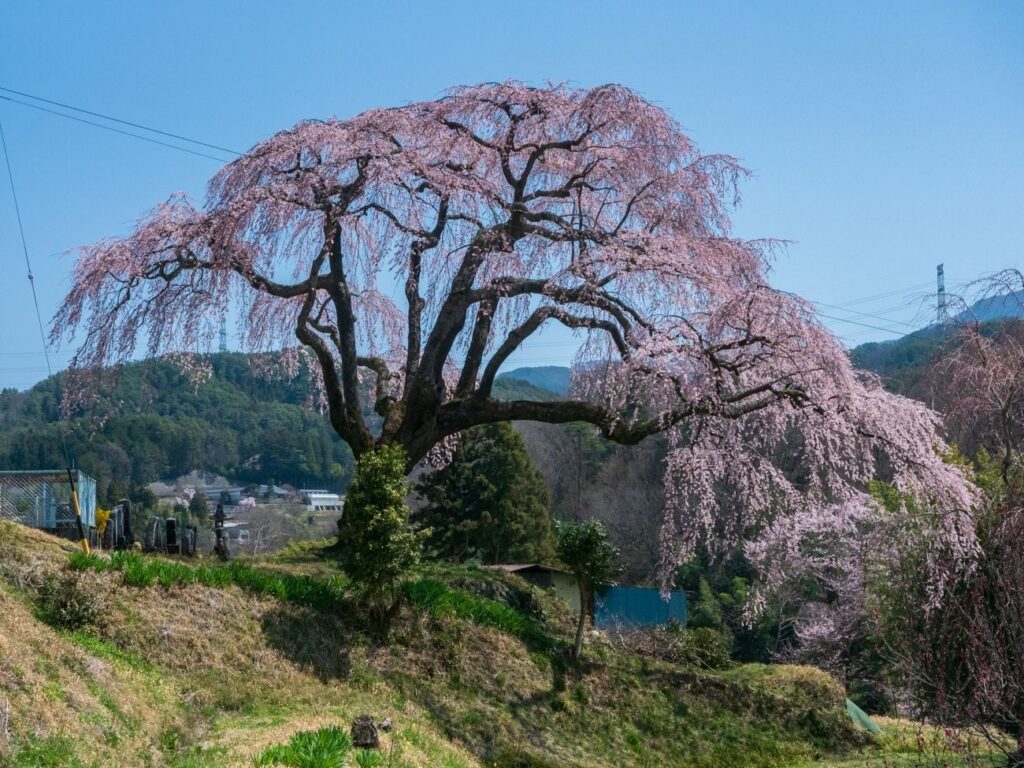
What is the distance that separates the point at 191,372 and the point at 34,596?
288 inches

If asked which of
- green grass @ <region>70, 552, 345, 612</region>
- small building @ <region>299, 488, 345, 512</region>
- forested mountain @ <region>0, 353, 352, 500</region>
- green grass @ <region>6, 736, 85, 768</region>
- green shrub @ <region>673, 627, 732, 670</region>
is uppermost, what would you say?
forested mountain @ <region>0, 353, 352, 500</region>

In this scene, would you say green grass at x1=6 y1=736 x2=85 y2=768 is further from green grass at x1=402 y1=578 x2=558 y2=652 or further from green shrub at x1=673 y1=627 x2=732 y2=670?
green shrub at x1=673 y1=627 x2=732 y2=670

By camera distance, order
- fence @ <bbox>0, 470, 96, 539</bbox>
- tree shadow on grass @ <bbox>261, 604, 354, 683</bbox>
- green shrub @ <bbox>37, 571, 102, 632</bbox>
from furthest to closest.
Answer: fence @ <bbox>0, 470, 96, 539</bbox> → tree shadow on grass @ <bbox>261, 604, 354, 683</bbox> → green shrub @ <bbox>37, 571, 102, 632</bbox>

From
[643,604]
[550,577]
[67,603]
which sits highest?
[67,603]

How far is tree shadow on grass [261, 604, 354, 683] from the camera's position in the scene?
11.3 metres

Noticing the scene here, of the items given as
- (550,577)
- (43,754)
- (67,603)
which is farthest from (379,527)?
(550,577)

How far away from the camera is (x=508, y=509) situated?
28500 mm

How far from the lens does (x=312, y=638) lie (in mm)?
11758

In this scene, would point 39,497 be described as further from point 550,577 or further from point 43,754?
point 43,754

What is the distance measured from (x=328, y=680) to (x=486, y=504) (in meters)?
17.6

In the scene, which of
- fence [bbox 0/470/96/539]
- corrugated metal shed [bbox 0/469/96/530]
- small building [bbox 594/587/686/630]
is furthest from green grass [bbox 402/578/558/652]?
small building [bbox 594/587/686/630]

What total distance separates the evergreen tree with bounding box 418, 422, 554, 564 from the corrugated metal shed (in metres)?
11.3

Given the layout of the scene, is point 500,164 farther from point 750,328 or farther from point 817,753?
point 817,753

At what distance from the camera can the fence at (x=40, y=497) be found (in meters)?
17.5
